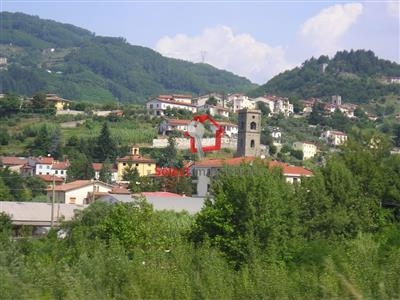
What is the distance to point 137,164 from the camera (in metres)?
58.6

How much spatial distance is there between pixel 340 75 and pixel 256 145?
3510 inches

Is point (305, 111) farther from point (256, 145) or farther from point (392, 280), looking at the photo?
point (392, 280)

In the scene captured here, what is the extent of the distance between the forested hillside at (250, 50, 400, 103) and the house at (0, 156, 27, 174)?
76.8m

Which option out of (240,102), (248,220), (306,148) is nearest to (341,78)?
(240,102)

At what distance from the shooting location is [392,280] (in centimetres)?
895

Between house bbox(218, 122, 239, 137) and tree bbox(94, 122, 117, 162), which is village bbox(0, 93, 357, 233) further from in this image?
tree bbox(94, 122, 117, 162)

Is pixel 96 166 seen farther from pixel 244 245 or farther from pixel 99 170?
pixel 244 245

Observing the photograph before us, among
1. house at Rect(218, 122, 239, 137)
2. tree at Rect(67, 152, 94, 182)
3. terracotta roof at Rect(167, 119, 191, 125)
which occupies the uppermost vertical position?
terracotta roof at Rect(167, 119, 191, 125)

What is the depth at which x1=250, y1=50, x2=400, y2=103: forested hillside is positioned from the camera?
12850cm

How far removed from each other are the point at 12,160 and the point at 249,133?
17.4 metres

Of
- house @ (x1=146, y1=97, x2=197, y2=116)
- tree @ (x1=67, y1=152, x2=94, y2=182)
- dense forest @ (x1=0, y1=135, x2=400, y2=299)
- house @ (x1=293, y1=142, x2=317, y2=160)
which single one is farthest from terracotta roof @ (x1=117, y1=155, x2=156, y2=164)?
dense forest @ (x1=0, y1=135, x2=400, y2=299)

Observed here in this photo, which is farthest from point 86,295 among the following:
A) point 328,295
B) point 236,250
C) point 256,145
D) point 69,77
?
point 69,77

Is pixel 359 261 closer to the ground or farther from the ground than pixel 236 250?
farther from the ground

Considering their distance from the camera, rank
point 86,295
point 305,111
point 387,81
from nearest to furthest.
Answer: point 86,295 < point 305,111 < point 387,81
